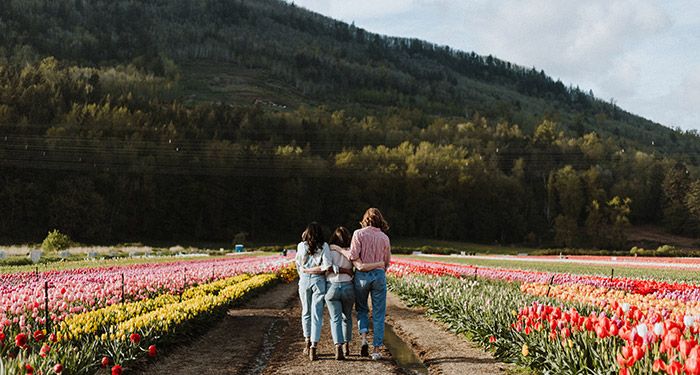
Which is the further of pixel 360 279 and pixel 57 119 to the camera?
pixel 57 119

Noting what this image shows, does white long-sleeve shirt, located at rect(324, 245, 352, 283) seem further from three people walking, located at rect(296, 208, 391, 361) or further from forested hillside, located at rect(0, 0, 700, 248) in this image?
forested hillside, located at rect(0, 0, 700, 248)

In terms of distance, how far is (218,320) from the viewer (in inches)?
515

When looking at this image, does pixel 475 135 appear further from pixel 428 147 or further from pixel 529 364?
pixel 529 364

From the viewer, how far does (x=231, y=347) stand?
34.4ft

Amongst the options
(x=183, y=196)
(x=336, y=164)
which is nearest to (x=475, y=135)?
(x=336, y=164)

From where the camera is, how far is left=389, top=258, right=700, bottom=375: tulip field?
525cm

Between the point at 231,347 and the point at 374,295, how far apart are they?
282cm

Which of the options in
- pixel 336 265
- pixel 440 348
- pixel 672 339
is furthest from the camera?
pixel 440 348

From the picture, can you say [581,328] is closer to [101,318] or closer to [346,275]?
[346,275]

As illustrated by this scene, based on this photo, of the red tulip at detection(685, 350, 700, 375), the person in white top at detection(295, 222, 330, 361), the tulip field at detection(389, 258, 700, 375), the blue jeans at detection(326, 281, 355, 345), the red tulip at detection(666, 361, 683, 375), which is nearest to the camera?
the red tulip at detection(685, 350, 700, 375)

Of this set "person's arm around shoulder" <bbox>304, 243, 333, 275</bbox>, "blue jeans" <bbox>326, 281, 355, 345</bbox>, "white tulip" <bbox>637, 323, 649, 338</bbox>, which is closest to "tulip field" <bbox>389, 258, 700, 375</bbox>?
"white tulip" <bbox>637, 323, 649, 338</bbox>

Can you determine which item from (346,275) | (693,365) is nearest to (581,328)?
(693,365)

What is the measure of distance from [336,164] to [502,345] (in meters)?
85.8

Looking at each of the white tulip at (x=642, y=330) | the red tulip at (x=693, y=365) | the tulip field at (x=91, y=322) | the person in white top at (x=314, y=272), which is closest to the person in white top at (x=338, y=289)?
the person in white top at (x=314, y=272)
